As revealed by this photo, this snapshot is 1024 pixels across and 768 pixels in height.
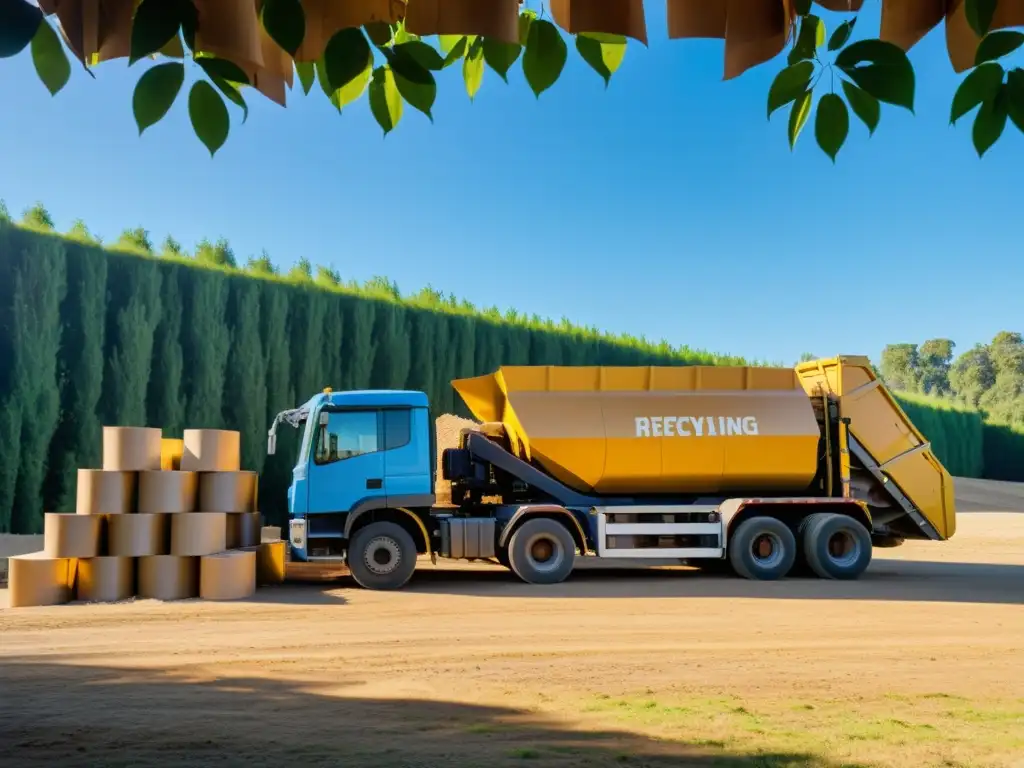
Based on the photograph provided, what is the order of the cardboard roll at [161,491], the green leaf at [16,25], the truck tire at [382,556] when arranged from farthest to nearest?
the truck tire at [382,556] → the cardboard roll at [161,491] → the green leaf at [16,25]

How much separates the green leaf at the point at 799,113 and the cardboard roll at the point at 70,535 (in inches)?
386

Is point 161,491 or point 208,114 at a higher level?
point 208,114

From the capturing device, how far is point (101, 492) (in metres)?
10.2

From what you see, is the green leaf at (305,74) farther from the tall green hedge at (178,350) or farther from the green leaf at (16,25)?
the tall green hedge at (178,350)

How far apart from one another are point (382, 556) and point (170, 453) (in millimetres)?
3127

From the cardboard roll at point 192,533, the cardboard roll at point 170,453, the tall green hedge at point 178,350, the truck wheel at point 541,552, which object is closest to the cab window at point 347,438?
the cardboard roll at point 192,533

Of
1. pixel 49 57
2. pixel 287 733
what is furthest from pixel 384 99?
pixel 287 733

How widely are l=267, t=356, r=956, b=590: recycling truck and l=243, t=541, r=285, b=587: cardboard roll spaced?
0.76m

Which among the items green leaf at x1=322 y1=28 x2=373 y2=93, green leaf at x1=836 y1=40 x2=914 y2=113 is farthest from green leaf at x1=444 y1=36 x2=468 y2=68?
green leaf at x1=836 y1=40 x2=914 y2=113

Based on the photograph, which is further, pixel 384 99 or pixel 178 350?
pixel 178 350

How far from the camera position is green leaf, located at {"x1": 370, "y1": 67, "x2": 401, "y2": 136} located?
2.78 metres

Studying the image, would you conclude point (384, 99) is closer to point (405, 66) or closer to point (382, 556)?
point (405, 66)

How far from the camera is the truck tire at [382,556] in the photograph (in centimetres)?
1113

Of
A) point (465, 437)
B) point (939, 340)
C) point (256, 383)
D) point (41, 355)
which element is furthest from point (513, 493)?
point (939, 340)
